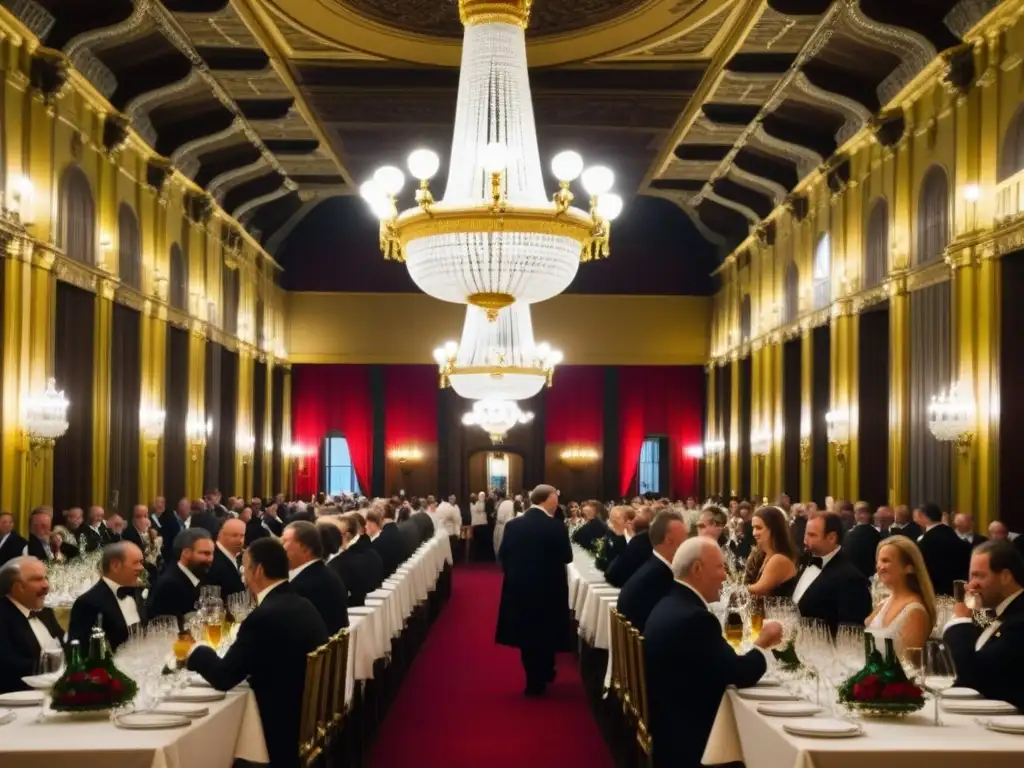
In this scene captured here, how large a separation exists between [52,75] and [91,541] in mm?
4673

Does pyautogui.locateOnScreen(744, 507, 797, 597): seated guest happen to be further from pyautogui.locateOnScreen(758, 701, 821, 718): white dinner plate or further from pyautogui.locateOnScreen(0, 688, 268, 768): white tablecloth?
pyautogui.locateOnScreen(0, 688, 268, 768): white tablecloth

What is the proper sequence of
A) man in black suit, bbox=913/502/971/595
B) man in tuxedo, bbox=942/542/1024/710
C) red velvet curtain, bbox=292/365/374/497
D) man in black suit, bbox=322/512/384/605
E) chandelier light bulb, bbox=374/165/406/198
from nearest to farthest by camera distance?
man in tuxedo, bbox=942/542/1024/710 < man in black suit, bbox=322/512/384/605 < chandelier light bulb, bbox=374/165/406/198 < man in black suit, bbox=913/502/971/595 < red velvet curtain, bbox=292/365/374/497

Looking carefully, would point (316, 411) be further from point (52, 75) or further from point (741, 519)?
point (52, 75)

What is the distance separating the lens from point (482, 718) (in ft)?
29.6

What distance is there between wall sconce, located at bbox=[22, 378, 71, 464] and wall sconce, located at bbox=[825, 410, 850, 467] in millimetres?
9638

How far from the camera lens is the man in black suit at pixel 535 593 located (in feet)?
32.2

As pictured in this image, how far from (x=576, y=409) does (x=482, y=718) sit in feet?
64.7

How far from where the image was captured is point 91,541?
12.9 metres

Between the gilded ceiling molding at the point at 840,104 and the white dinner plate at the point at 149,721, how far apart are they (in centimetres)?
1264

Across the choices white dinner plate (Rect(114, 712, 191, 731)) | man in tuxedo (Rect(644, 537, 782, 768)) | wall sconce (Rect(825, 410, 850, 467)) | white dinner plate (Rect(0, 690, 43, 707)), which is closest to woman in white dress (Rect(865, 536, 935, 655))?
man in tuxedo (Rect(644, 537, 782, 768))

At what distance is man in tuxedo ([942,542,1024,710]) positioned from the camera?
479 cm

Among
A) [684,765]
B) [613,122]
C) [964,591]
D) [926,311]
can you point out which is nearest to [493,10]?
[964,591]

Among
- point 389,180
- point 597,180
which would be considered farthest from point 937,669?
point 389,180

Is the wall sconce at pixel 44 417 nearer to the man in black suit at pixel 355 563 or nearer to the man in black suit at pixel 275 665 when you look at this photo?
the man in black suit at pixel 355 563
